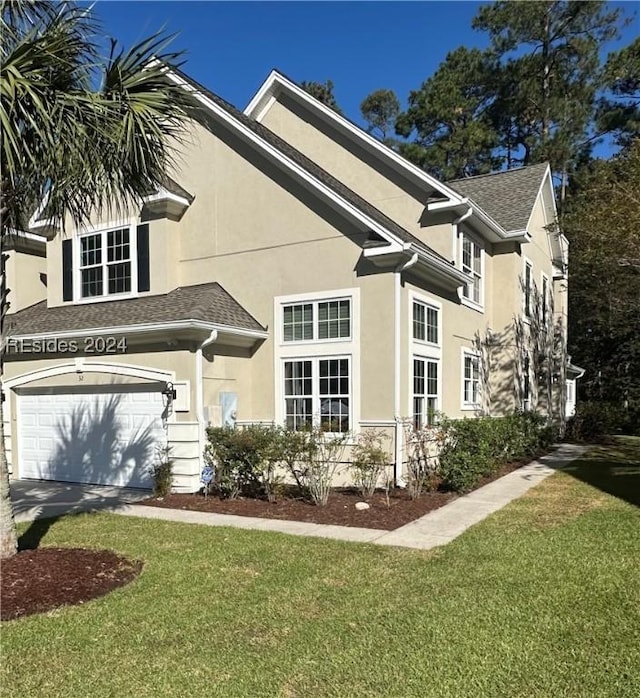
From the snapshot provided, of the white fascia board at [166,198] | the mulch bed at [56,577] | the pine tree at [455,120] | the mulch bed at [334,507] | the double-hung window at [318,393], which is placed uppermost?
the pine tree at [455,120]

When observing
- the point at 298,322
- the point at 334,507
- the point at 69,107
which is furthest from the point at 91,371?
the point at 69,107

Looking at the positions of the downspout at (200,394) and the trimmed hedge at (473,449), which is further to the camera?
the downspout at (200,394)

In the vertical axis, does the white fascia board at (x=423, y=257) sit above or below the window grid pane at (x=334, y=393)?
above

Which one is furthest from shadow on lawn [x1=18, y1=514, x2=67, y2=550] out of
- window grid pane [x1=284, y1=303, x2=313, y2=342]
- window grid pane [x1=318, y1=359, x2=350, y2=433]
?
window grid pane [x1=284, y1=303, x2=313, y2=342]

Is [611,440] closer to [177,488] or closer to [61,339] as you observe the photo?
[177,488]

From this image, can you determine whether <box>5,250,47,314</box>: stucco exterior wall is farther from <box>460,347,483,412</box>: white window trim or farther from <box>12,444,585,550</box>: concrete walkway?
<box>460,347,483,412</box>: white window trim

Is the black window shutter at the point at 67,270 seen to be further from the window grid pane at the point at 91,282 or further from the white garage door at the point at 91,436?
the white garage door at the point at 91,436

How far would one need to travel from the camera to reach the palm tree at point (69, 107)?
591 cm

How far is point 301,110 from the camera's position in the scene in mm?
15922

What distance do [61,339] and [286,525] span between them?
7138 millimetres

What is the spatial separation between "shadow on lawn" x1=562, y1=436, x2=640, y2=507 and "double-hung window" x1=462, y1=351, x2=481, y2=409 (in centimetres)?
280

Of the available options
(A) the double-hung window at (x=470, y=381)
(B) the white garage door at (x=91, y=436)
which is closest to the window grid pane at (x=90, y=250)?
(B) the white garage door at (x=91, y=436)

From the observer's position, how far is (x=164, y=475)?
11.2 meters

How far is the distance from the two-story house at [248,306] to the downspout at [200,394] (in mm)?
27
